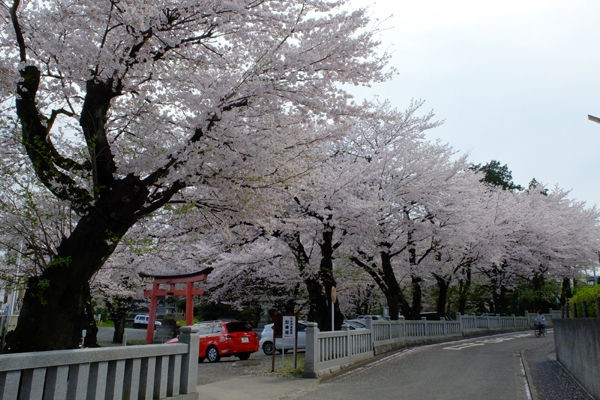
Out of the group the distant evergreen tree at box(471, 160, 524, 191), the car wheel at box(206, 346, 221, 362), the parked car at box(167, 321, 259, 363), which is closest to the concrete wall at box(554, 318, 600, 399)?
the parked car at box(167, 321, 259, 363)

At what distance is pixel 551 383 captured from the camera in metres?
10.5

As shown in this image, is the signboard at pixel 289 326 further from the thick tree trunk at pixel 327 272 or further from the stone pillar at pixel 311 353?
the thick tree trunk at pixel 327 272

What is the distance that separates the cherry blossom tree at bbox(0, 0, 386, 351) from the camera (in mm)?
6223

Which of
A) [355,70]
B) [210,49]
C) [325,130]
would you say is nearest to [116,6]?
[210,49]

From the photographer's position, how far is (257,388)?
1020cm

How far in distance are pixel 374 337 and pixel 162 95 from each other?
11521mm

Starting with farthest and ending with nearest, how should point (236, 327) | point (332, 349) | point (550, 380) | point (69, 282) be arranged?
point (236, 327) → point (332, 349) → point (550, 380) → point (69, 282)

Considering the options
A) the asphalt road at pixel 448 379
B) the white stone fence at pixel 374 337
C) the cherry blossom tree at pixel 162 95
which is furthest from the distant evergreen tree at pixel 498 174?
the cherry blossom tree at pixel 162 95

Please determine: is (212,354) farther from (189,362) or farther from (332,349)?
(189,362)

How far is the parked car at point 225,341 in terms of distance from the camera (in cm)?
1770

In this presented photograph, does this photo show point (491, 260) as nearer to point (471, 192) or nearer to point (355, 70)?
point (471, 192)

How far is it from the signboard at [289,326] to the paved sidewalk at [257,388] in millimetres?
1565

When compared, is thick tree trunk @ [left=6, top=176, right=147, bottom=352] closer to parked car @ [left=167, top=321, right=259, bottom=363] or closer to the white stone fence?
the white stone fence

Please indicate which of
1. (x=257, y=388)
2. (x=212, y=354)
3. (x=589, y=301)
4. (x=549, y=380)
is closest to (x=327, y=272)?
(x=257, y=388)
